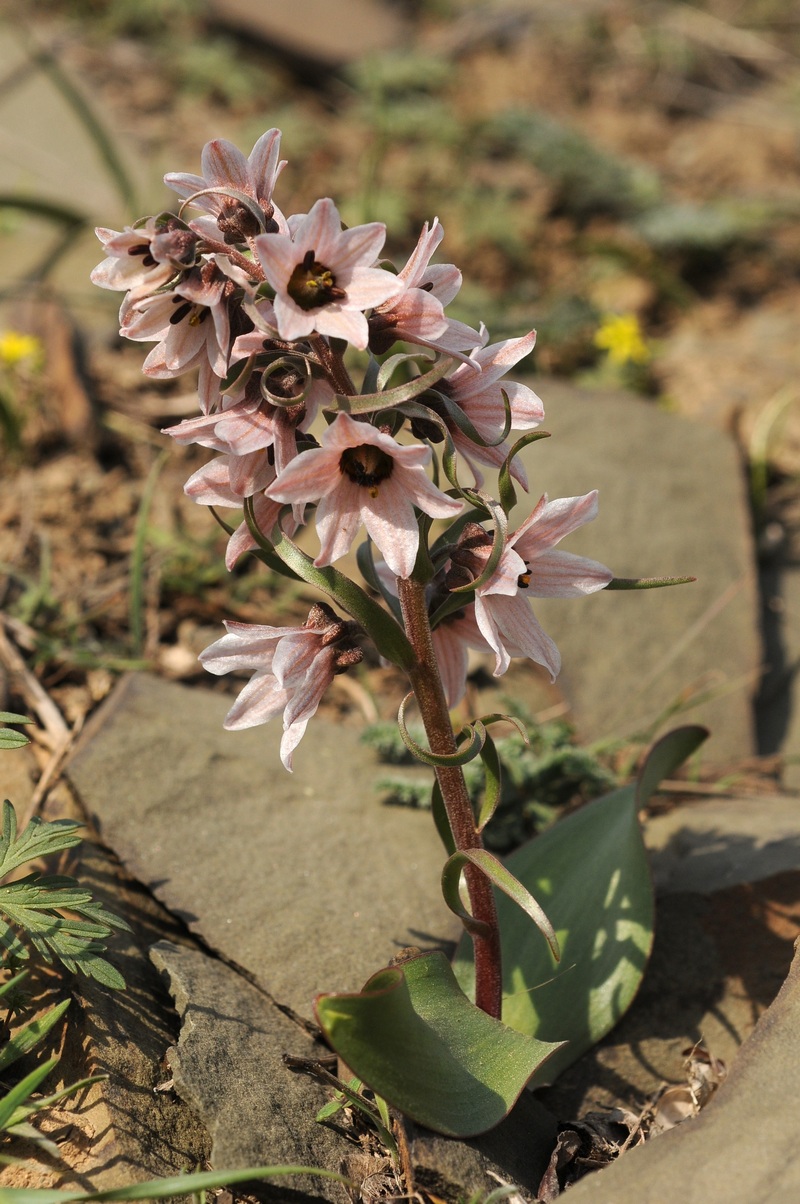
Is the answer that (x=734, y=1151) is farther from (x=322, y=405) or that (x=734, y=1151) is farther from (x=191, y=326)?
(x=191, y=326)

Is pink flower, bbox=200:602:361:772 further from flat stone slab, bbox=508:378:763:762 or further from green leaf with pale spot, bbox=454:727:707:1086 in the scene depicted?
flat stone slab, bbox=508:378:763:762

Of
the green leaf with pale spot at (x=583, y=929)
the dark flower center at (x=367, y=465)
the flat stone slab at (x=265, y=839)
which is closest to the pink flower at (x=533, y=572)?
the dark flower center at (x=367, y=465)

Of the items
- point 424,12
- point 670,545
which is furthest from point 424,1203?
point 424,12

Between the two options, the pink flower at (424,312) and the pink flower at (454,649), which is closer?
the pink flower at (424,312)

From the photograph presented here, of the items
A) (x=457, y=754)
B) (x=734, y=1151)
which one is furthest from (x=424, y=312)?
(x=734, y=1151)

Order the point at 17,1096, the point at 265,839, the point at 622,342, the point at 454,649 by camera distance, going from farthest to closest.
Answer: the point at 622,342 → the point at 265,839 → the point at 454,649 → the point at 17,1096

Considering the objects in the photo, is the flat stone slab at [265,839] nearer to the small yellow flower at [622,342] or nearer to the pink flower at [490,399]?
the pink flower at [490,399]
